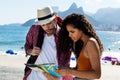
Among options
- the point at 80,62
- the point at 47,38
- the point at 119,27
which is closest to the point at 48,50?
the point at 47,38

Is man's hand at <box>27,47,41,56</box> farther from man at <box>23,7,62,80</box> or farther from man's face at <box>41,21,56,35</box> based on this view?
man's face at <box>41,21,56,35</box>

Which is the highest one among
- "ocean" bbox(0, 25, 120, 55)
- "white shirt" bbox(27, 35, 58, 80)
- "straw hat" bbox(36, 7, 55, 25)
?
"straw hat" bbox(36, 7, 55, 25)

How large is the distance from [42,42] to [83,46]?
108cm

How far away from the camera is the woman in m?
3.59

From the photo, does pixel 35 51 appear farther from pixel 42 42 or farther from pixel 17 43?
pixel 17 43

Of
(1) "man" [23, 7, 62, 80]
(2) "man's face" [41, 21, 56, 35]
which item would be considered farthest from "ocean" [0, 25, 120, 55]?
(2) "man's face" [41, 21, 56, 35]

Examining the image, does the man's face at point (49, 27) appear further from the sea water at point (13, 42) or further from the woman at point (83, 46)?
the sea water at point (13, 42)

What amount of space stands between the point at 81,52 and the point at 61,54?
943 mm

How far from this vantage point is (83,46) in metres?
3.78

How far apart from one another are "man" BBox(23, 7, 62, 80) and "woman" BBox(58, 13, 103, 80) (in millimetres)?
595

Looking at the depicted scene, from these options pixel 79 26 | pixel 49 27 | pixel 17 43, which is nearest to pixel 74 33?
pixel 79 26

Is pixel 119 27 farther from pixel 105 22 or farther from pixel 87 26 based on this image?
pixel 87 26

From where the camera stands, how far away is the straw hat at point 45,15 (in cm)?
455

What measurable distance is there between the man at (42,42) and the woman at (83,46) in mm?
595
